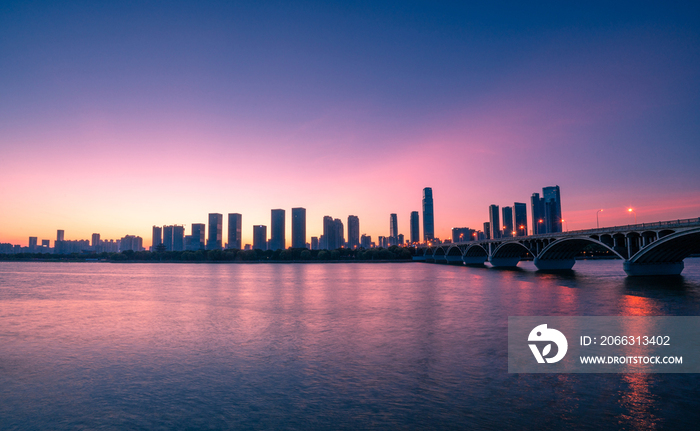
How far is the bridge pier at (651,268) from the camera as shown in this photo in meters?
66.7

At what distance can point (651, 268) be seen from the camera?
68312 mm

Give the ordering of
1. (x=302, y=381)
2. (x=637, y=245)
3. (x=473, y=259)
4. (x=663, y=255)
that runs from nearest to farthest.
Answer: (x=302, y=381), (x=663, y=255), (x=637, y=245), (x=473, y=259)

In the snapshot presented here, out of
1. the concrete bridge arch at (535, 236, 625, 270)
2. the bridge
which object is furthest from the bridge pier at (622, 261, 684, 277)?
the concrete bridge arch at (535, 236, 625, 270)

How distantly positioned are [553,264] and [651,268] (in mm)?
33761

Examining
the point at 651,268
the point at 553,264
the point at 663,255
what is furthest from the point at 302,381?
the point at 553,264

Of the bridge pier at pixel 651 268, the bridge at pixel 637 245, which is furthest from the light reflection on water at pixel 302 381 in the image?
the bridge pier at pixel 651 268

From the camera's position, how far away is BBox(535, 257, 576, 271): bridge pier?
9844 centimetres

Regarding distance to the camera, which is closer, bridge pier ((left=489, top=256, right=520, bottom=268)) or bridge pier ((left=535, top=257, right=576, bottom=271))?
bridge pier ((left=535, top=257, right=576, bottom=271))

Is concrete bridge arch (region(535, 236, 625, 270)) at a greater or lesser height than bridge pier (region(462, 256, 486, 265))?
greater

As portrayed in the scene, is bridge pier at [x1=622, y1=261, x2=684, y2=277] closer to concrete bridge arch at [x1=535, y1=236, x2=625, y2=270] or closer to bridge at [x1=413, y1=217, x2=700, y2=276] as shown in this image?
bridge at [x1=413, y1=217, x2=700, y2=276]

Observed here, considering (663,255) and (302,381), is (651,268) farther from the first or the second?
(302,381)

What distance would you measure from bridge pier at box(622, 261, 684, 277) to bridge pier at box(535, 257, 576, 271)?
91.7ft

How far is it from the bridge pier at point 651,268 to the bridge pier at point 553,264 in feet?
91.7

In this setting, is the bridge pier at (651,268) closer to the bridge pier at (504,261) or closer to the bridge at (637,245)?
the bridge at (637,245)
